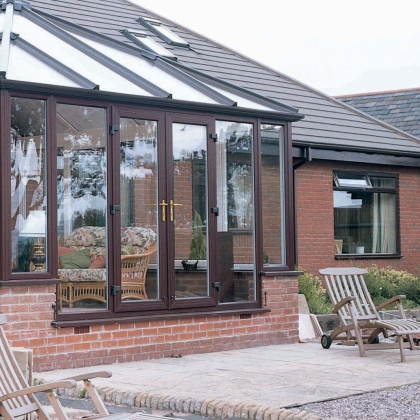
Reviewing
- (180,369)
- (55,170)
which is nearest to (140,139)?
(55,170)

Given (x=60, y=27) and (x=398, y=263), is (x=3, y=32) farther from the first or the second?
(x=398, y=263)

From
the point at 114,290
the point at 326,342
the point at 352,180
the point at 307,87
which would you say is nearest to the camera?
the point at 114,290

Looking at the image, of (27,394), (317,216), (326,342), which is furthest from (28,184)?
(317,216)

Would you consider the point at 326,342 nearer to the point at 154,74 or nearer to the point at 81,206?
the point at 81,206

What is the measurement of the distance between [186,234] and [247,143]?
5.02 feet

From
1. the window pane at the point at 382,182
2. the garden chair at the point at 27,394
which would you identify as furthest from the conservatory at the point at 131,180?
the window pane at the point at 382,182

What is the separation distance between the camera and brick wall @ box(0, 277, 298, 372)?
30.5 feet

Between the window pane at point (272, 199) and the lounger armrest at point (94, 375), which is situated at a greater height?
the window pane at point (272, 199)

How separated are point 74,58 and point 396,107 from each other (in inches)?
567

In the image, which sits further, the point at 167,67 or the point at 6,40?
the point at 167,67

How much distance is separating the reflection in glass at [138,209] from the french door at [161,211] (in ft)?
0.04

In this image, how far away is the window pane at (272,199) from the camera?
11.5 m

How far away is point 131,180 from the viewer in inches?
403

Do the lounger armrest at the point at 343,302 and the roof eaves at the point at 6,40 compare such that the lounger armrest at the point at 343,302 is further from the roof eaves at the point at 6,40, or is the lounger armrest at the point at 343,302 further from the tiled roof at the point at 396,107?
the tiled roof at the point at 396,107
